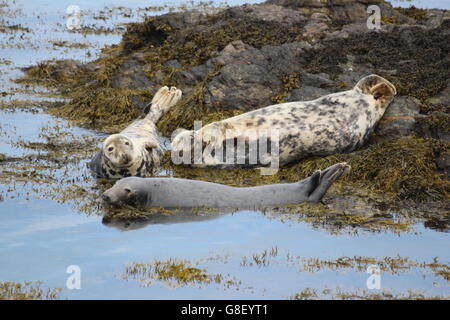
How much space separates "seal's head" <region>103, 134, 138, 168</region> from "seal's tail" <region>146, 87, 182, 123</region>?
225 centimetres

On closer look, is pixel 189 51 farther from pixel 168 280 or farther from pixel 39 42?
pixel 168 280

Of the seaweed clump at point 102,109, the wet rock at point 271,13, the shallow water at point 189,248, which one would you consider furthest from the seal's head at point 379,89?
the wet rock at point 271,13

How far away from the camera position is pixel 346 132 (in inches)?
434

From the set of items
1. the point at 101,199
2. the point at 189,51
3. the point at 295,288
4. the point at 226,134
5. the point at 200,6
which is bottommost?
the point at 295,288

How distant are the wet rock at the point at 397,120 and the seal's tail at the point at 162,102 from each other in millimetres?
3114

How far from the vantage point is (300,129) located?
35.9ft

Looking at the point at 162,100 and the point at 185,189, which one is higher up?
the point at 162,100

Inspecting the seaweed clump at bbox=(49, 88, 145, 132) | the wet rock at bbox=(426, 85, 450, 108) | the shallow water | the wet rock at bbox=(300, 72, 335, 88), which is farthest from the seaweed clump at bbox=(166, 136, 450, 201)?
the seaweed clump at bbox=(49, 88, 145, 132)

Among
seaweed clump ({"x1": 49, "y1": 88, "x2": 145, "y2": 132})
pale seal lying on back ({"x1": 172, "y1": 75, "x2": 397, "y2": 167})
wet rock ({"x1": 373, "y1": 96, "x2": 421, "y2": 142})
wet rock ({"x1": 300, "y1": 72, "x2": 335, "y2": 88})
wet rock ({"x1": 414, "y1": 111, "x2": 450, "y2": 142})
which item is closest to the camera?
pale seal lying on back ({"x1": 172, "y1": 75, "x2": 397, "y2": 167})

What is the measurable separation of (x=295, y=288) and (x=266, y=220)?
187cm

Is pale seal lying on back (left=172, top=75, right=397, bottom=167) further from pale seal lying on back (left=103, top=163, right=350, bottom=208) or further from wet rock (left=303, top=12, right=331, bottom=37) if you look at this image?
wet rock (left=303, top=12, right=331, bottom=37)

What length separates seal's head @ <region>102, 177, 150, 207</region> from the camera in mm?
8703

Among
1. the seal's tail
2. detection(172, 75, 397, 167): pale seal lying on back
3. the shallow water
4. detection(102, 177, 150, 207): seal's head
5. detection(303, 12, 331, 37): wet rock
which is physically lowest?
the shallow water

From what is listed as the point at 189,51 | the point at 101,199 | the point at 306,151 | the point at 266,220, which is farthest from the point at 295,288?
the point at 189,51
